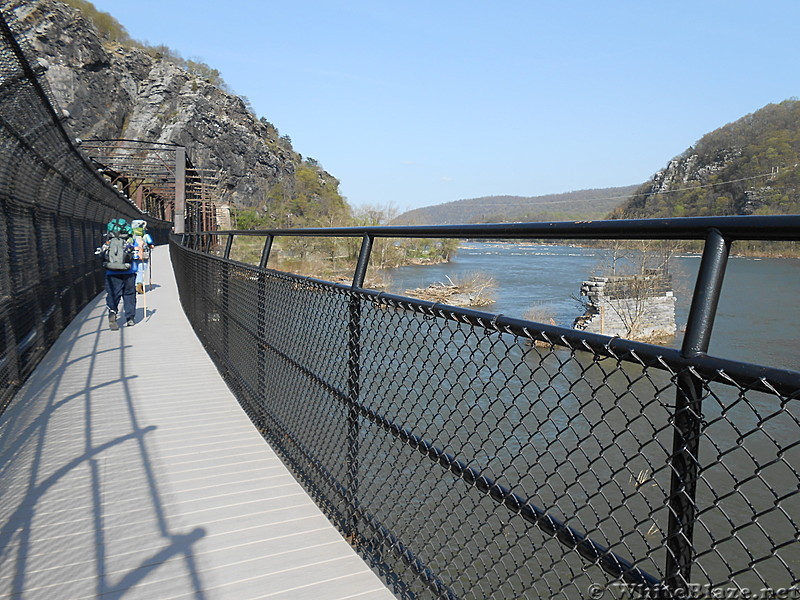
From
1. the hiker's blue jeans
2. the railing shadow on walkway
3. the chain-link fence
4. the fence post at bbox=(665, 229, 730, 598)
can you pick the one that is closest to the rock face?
the chain-link fence

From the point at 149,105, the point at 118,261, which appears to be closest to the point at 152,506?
the point at 118,261

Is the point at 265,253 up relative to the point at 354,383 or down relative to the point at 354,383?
up

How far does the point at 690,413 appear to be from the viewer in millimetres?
1221

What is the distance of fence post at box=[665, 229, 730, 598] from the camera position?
48.1 inches

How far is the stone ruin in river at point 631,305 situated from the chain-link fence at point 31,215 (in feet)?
72.4

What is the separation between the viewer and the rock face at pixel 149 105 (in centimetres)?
7231

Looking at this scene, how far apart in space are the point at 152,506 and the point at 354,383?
140 centimetres

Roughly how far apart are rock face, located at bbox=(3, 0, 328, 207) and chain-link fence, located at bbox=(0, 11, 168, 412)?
61965 millimetres

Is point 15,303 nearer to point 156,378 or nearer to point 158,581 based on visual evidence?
A: point 156,378

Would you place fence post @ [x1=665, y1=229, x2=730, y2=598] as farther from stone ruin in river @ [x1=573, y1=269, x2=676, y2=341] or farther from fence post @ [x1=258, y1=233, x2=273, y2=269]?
stone ruin in river @ [x1=573, y1=269, x2=676, y2=341]

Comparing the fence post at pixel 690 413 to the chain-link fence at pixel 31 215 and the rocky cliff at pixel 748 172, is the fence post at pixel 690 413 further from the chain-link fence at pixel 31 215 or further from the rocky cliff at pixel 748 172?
the rocky cliff at pixel 748 172

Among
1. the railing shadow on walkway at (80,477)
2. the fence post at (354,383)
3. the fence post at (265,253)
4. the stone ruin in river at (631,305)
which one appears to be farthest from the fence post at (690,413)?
the stone ruin in river at (631,305)

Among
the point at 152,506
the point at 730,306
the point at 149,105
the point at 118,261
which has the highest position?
the point at 149,105

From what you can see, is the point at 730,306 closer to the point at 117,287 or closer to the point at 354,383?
the point at 117,287
